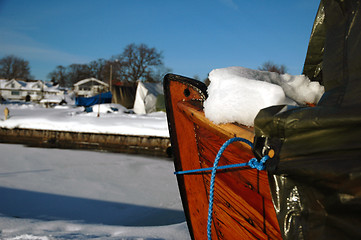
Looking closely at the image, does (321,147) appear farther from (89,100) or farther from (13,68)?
(13,68)

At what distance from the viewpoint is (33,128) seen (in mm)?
11938

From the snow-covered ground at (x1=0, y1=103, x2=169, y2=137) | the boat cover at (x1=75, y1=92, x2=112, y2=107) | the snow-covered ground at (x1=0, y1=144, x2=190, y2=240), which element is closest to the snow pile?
the snow-covered ground at (x1=0, y1=144, x2=190, y2=240)

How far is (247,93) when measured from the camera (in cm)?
117

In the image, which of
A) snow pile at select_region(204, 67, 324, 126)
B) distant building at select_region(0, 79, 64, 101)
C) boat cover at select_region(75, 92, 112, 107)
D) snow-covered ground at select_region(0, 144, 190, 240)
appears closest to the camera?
snow pile at select_region(204, 67, 324, 126)

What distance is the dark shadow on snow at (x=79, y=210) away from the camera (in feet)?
11.3

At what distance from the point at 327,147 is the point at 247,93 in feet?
1.55

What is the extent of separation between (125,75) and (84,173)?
35.6 meters

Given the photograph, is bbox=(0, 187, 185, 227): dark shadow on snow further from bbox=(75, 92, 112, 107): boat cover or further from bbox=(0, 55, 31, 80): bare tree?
bbox=(0, 55, 31, 80): bare tree

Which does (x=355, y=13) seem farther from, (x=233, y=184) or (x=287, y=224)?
(x=233, y=184)

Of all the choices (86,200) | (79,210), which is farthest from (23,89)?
(79,210)

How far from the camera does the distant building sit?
173ft

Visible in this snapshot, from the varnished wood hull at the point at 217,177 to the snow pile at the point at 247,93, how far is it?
65 mm

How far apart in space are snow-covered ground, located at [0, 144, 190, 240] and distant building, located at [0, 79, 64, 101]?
5254 cm

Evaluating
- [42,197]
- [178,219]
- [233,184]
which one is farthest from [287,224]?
[42,197]
